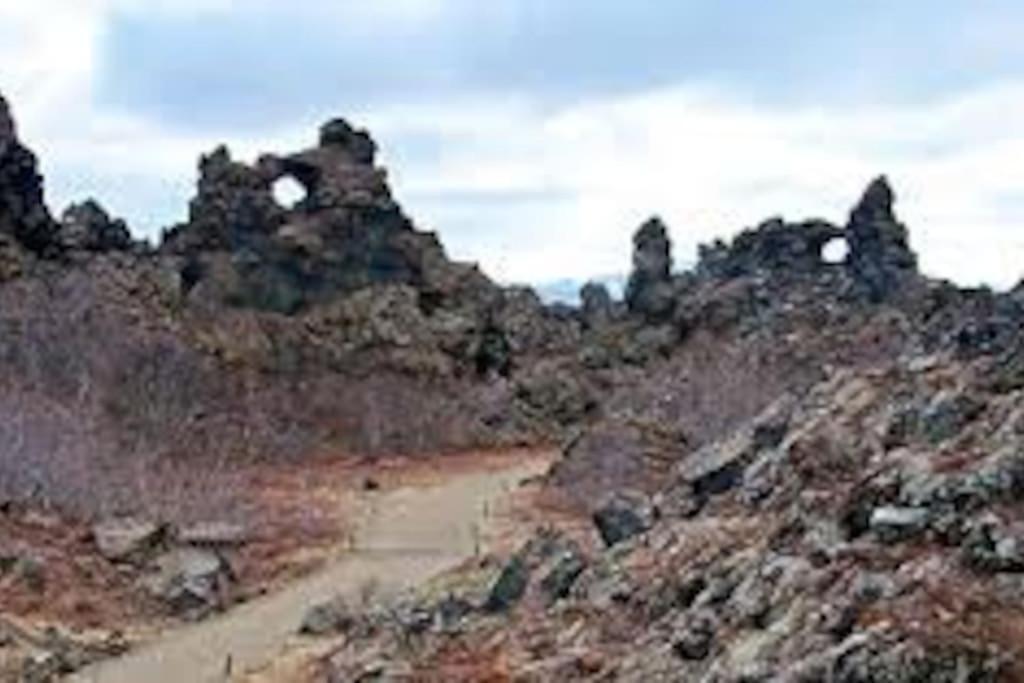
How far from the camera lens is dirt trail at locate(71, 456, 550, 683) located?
34.0 m

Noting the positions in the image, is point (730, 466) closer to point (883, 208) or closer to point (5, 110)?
point (5, 110)

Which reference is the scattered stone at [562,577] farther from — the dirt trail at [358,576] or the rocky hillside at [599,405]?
the dirt trail at [358,576]

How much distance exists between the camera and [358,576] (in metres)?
43.2

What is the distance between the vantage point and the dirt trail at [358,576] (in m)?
34.0

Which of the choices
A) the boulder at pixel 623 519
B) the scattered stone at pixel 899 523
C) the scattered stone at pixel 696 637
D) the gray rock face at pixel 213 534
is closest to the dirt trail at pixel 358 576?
the gray rock face at pixel 213 534

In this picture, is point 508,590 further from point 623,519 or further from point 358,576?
point 358,576

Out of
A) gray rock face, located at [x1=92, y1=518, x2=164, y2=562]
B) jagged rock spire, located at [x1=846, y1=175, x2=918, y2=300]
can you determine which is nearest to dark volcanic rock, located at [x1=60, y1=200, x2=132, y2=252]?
jagged rock spire, located at [x1=846, y1=175, x2=918, y2=300]

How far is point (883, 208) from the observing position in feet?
303

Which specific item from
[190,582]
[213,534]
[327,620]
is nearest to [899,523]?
[327,620]

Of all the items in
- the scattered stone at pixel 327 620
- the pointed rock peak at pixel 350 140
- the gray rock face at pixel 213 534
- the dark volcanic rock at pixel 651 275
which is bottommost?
the scattered stone at pixel 327 620

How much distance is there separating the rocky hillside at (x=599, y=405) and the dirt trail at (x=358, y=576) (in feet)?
8.29

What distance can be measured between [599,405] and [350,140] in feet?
47.6

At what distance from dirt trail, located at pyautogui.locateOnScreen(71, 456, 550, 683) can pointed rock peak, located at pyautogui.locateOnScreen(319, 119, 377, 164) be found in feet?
69.1

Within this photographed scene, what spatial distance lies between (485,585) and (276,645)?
3.79 metres
